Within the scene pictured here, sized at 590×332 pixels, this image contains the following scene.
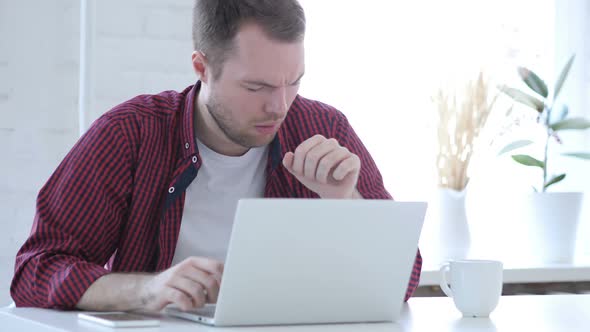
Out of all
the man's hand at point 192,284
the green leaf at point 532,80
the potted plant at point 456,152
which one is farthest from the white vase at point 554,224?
the man's hand at point 192,284

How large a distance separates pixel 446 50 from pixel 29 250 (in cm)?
190

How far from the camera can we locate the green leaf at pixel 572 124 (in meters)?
2.88

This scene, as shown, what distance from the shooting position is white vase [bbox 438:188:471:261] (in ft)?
8.92

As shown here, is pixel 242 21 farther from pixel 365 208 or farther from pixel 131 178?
pixel 365 208

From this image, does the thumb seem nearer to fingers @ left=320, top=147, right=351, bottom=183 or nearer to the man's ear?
fingers @ left=320, top=147, right=351, bottom=183

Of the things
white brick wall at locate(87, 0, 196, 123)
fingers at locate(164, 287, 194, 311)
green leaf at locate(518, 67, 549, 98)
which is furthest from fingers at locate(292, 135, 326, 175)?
green leaf at locate(518, 67, 549, 98)

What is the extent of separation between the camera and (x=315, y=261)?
117cm

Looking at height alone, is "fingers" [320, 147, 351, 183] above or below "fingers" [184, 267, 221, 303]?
above

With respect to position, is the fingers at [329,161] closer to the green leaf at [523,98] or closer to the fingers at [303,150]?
the fingers at [303,150]

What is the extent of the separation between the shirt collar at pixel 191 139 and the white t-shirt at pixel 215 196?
4 centimetres

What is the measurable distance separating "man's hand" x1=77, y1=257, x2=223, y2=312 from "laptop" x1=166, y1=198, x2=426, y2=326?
1.2 inches

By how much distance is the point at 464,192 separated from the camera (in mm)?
2758

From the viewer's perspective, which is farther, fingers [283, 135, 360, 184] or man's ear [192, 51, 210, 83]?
man's ear [192, 51, 210, 83]

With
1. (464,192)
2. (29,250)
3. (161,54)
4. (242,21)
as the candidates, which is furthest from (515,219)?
(29,250)
